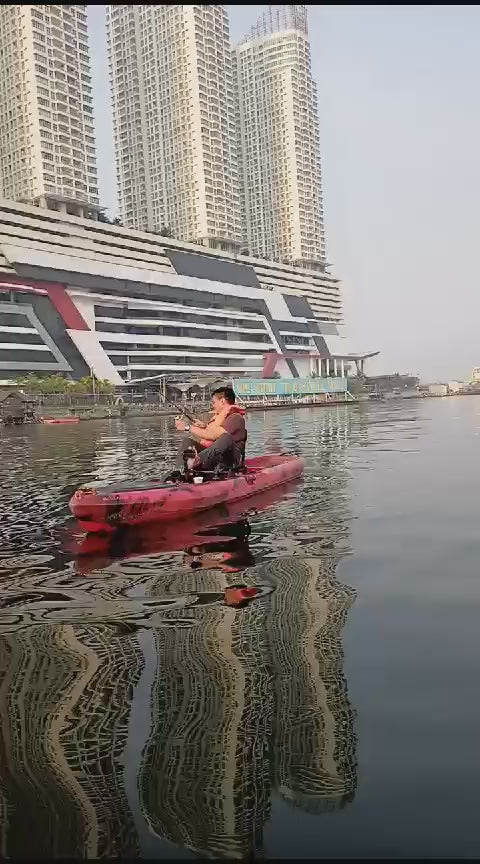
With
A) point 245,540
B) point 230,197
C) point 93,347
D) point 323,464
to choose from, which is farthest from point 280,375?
point 245,540

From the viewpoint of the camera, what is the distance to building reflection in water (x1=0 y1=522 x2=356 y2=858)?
2764 mm

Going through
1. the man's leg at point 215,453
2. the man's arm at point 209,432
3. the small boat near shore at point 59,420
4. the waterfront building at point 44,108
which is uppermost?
→ the waterfront building at point 44,108

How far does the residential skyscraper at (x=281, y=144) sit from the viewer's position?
142000mm

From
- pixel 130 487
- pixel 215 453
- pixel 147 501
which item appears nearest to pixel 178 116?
pixel 215 453

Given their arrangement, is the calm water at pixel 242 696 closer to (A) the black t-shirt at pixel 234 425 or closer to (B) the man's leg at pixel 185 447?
(B) the man's leg at pixel 185 447

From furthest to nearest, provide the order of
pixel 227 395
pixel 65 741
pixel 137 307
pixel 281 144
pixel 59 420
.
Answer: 1. pixel 281 144
2. pixel 137 307
3. pixel 59 420
4. pixel 227 395
5. pixel 65 741

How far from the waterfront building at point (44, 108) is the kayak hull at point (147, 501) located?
97408mm

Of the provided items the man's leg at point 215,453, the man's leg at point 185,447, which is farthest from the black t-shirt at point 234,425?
the man's leg at point 185,447

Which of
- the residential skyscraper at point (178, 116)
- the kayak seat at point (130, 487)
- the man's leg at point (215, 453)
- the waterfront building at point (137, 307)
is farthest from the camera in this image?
the residential skyscraper at point (178, 116)

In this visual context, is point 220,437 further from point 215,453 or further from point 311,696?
point 311,696

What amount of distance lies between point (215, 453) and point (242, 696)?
6.46 meters

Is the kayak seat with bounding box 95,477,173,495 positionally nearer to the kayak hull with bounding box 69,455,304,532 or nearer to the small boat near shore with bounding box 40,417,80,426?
the kayak hull with bounding box 69,455,304,532

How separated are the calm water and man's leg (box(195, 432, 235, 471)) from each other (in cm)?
184

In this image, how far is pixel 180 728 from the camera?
354 centimetres
